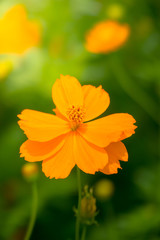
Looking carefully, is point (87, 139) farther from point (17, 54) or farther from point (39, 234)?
point (17, 54)

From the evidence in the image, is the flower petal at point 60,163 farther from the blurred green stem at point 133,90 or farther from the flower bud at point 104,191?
the blurred green stem at point 133,90

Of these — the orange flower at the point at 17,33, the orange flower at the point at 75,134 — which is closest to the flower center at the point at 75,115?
the orange flower at the point at 75,134

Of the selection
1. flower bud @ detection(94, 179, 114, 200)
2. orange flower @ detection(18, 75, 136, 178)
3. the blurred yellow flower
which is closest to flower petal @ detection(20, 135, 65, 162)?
orange flower @ detection(18, 75, 136, 178)

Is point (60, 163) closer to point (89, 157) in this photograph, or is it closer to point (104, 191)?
point (89, 157)

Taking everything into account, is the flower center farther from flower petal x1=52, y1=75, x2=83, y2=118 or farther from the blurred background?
the blurred background

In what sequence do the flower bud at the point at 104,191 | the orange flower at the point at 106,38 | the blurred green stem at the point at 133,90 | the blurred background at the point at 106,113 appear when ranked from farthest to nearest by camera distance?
the blurred green stem at the point at 133,90 < the orange flower at the point at 106,38 < the blurred background at the point at 106,113 < the flower bud at the point at 104,191

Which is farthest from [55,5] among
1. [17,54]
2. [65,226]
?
[65,226]
